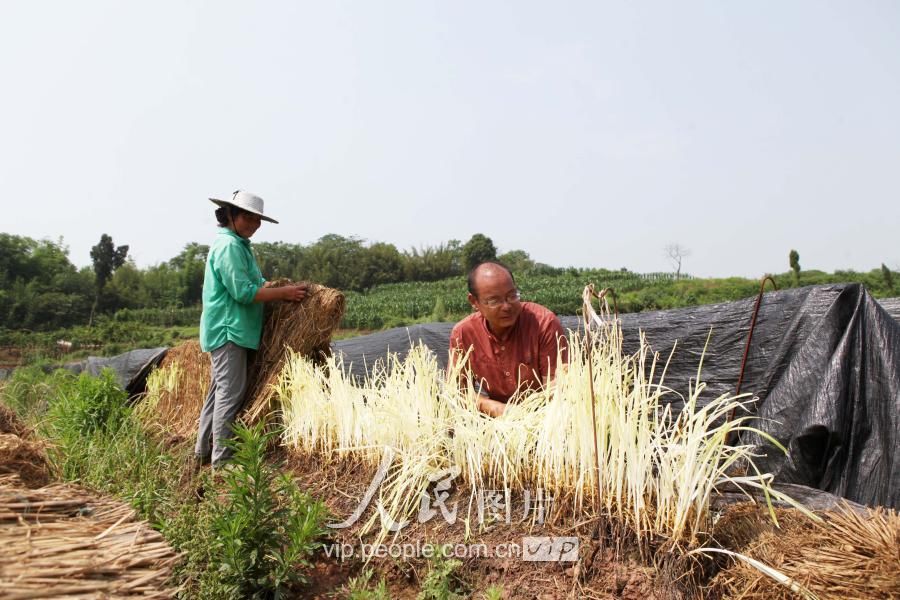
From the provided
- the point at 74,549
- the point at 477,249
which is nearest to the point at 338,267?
the point at 477,249

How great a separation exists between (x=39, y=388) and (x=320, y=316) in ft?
21.4

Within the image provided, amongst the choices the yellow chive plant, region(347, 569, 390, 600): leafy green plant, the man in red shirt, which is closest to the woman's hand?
the yellow chive plant

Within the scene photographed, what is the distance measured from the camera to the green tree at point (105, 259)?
3447cm

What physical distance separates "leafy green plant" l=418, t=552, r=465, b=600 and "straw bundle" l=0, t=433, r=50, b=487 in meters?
1.15

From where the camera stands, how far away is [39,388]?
803 centimetres

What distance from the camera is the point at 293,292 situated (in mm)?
3744

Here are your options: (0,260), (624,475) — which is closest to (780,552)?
(624,475)

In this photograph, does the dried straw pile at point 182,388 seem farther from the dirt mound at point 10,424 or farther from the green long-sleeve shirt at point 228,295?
the dirt mound at point 10,424

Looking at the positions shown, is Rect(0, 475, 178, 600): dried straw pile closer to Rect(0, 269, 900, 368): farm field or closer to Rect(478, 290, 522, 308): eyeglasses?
Rect(478, 290, 522, 308): eyeglasses

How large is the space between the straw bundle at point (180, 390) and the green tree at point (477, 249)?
35.4m

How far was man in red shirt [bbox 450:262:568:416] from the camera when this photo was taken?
281 centimetres

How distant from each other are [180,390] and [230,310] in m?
2.95

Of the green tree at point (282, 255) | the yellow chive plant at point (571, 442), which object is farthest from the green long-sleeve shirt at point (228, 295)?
the green tree at point (282, 255)

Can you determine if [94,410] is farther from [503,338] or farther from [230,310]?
[503,338]
